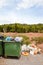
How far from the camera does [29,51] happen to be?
49.4 feet

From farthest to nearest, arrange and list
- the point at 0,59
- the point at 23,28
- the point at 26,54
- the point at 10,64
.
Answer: the point at 23,28
the point at 26,54
the point at 0,59
the point at 10,64

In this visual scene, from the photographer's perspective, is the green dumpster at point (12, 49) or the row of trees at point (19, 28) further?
the row of trees at point (19, 28)

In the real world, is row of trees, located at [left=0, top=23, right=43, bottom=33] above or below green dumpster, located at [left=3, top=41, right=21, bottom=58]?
below

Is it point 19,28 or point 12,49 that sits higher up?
point 12,49

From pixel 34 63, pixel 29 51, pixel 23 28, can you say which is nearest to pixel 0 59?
pixel 34 63

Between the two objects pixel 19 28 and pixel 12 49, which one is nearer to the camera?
pixel 12 49

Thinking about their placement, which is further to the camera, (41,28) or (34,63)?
(41,28)

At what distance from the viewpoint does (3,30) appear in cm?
4419

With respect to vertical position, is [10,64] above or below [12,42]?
below

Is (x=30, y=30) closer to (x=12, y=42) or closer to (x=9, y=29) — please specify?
(x=9, y=29)

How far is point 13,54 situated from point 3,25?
109ft

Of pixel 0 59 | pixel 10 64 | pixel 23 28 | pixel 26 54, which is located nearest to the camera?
pixel 10 64

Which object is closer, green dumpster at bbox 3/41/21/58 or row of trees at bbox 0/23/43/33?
→ green dumpster at bbox 3/41/21/58

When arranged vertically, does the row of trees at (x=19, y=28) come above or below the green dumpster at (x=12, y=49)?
below
